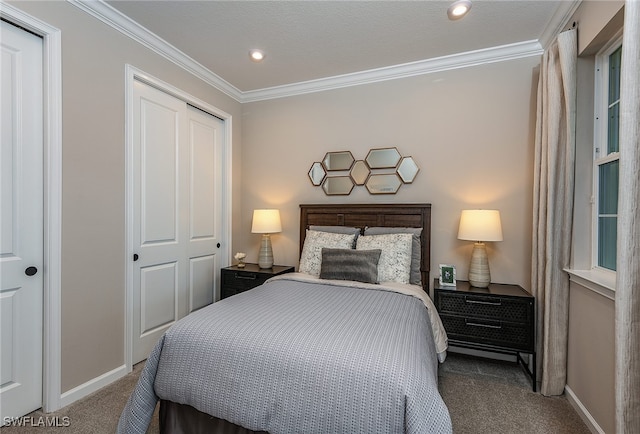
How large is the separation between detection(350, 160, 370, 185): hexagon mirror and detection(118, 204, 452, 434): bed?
1.37 meters

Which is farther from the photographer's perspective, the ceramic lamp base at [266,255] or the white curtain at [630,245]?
the ceramic lamp base at [266,255]

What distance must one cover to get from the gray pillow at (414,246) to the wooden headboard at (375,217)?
5.5 inches

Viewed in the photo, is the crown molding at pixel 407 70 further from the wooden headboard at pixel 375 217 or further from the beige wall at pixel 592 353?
the beige wall at pixel 592 353

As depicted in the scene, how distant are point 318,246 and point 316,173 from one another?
0.96 meters

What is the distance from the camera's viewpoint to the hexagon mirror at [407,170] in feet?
9.62

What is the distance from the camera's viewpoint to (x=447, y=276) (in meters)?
2.55

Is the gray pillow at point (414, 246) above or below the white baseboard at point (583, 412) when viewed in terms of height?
above

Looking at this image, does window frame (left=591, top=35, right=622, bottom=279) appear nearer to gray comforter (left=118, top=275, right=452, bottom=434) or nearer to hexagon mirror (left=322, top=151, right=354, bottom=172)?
gray comforter (left=118, top=275, right=452, bottom=434)

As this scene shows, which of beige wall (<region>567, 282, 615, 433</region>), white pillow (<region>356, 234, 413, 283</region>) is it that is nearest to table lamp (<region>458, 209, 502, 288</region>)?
white pillow (<region>356, 234, 413, 283</region>)

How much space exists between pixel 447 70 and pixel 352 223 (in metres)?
1.75

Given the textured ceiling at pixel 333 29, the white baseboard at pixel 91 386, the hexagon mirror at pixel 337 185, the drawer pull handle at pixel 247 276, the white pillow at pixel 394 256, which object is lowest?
the white baseboard at pixel 91 386

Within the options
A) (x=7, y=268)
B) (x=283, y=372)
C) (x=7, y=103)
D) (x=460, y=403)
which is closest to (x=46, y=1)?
(x=7, y=103)

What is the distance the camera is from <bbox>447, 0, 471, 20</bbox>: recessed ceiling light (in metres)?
2.03

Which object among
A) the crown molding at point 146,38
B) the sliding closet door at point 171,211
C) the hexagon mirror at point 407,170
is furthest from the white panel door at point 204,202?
the hexagon mirror at point 407,170
